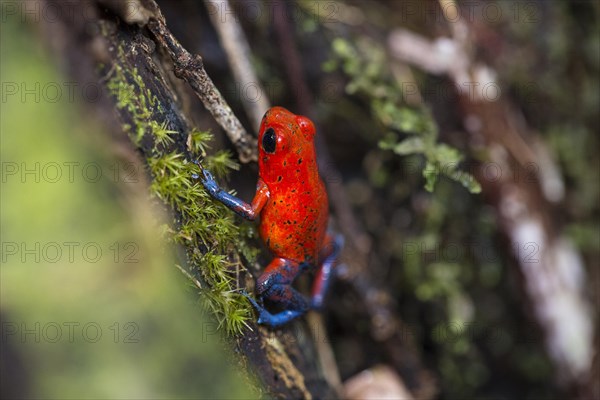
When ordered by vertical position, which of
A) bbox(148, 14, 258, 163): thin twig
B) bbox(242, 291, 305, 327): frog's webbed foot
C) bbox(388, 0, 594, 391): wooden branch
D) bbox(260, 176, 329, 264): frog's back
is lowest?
bbox(388, 0, 594, 391): wooden branch

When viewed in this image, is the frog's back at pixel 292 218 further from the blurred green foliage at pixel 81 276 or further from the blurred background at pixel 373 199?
the blurred green foliage at pixel 81 276

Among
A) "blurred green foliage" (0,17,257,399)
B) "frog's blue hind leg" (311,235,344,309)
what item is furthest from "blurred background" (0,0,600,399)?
"frog's blue hind leg" (311,235,344,309)

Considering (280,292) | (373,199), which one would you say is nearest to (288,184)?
(280,292)

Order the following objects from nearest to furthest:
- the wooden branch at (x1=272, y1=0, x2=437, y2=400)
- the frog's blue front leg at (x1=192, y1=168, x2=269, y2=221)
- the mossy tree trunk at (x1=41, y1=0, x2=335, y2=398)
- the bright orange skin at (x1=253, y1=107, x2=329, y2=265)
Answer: the mossy tree trunk at (x1=41, y1=0, x2=335, y2=398), the frog's blue front leg at (x1=192, y1=168, x2=269, y2=221), the bright orange skin at (x1=253, y1=107, x2=329, y2=265), the wooden branch at (x1=272, y1=0, x2=437, y2=400)

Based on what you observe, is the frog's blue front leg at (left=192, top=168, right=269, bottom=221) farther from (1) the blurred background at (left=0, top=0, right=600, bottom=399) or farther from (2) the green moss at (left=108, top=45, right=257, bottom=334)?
(1) the blurred background at (left=0, top=0, right=600, bottom=399)

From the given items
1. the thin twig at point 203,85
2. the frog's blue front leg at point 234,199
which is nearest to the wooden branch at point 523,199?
the thin twig at point 203,85

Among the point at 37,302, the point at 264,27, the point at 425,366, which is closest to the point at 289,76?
the point at 264,27
